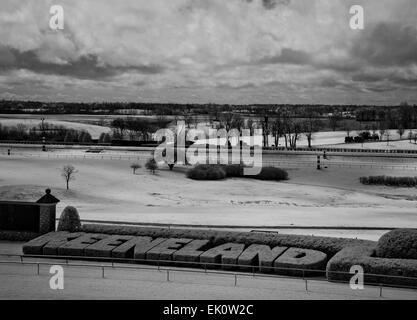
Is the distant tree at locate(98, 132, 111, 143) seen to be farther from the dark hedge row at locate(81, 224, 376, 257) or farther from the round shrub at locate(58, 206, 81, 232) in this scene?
the dark hedge row at locate(81, 224, 376, 257)

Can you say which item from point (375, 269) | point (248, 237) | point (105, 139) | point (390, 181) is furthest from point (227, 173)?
point (105, 139)

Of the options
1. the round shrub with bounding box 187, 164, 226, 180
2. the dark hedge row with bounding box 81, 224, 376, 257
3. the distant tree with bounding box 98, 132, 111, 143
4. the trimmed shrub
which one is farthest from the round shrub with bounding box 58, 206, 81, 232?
the distant tree with bounding box 98, 132, 111, 143

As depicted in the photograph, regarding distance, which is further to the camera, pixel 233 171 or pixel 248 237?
pixel 233 171

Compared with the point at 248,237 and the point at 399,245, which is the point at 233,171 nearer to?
the point at 248,237

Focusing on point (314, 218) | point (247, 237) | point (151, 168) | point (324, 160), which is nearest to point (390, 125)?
point (324, 160)

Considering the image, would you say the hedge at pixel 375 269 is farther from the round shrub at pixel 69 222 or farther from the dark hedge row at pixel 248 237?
the round shrub at pixel 69 222
